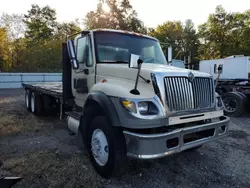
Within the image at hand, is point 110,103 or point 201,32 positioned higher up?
point 201,32

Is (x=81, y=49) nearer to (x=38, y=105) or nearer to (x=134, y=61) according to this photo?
(x=134, y=61)

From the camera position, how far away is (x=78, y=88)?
4.25m

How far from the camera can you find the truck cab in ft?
8.29

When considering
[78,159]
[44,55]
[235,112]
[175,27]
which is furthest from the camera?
[175,27]

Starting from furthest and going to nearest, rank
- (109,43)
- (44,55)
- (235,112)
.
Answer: (44,55), (235,112), (109,43)

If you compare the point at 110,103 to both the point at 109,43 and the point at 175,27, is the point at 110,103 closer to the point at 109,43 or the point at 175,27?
the point at 109,43

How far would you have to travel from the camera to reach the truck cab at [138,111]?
2.53m

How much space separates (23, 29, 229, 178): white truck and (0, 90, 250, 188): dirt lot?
1.07ft

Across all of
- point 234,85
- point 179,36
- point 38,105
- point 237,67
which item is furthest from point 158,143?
point 179,36

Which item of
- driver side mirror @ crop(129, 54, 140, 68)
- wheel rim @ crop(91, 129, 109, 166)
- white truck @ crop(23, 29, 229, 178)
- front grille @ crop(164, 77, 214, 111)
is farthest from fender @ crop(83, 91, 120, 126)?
front grille @ crop(164, 77, 214, 111)

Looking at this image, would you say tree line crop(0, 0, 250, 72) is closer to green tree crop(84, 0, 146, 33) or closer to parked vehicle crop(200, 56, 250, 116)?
green tree crop(84, 0, 146, 33)

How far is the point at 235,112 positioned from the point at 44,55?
2185 cm

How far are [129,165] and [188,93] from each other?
1509 mm

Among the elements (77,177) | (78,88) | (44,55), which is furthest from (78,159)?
(44,55)
